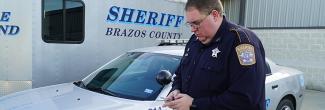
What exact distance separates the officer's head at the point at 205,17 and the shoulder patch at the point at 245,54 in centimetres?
19

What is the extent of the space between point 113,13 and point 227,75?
152 inches

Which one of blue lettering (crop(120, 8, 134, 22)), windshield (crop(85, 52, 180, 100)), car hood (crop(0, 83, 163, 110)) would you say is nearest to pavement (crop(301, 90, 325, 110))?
blue lettering (crop(120, 8, 134, 22))

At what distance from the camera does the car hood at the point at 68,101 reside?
3320 mm

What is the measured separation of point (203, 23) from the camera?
2066 millimetres

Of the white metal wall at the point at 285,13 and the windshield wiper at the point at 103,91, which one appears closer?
the windshield wiper at the point at 103,91

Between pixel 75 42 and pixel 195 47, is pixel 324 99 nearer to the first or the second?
pixel 75 42

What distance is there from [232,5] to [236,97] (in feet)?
36.6

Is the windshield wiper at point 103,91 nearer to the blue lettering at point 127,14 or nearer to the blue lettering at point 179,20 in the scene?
the blue lettering at point 127,14

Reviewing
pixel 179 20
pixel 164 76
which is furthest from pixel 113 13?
pixel 164 76

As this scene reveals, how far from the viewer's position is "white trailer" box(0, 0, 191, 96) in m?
4.84

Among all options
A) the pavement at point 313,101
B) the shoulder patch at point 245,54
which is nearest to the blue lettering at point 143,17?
the pavement at point 313,101

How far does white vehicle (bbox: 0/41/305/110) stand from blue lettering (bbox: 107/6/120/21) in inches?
48.0

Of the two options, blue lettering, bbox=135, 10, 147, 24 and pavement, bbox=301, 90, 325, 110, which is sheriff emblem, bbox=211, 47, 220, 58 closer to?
blue lettering, bbox=135, 10, 147, 24

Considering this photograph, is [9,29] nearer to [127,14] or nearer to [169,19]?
[127,14]
